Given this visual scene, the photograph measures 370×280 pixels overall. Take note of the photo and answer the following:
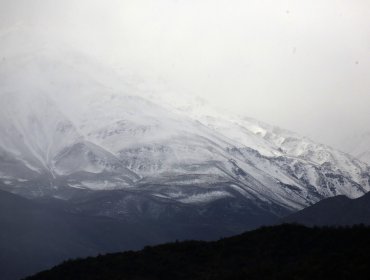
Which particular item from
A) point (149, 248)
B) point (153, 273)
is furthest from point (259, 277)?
point (149, 248)

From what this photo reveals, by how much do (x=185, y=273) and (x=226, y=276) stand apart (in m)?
8.07

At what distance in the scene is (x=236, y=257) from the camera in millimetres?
79375

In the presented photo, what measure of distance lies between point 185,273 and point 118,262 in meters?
7.47

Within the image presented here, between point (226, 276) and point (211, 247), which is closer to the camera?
point (226, 276)

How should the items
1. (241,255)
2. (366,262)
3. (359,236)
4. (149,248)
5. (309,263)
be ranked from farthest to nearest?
(149,248)
(241,255)
(359,236)
(309,263)
(366,262)

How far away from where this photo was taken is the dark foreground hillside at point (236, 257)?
230ft

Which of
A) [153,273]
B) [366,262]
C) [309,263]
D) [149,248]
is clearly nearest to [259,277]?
[309,263]

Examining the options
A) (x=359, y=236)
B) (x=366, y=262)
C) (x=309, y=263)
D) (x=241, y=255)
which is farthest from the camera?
(x=241, y=255)

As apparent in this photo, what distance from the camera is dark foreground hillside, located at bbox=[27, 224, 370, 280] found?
70188mm

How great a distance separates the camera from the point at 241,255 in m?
79.8

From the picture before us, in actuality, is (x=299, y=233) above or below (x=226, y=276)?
above

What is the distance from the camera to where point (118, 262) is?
268ft

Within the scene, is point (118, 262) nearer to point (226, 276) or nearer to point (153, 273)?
point (153, 273)

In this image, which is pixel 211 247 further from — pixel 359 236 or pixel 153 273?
pixel 359 236
